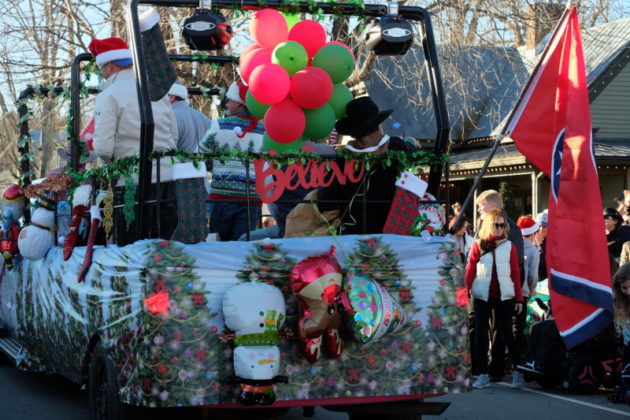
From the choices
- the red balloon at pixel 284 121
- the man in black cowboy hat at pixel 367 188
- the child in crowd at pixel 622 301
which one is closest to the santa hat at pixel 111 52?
the red balloon at pixel 284 121

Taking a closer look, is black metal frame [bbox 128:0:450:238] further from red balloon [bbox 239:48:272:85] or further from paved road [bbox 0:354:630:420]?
→ paved road [bbox 0:354:630:420]

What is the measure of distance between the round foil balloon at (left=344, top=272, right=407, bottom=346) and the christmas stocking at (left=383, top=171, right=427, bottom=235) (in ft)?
2.40

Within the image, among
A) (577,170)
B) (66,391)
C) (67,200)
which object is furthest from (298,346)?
Result: (66,391)

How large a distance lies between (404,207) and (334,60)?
1270 millimetres

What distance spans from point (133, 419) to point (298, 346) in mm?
1068

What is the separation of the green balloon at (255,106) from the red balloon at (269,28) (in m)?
0.39

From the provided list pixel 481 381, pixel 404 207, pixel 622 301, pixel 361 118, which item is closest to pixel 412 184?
pixel 404 207

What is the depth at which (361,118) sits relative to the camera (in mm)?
6566

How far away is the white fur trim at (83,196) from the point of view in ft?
22.7

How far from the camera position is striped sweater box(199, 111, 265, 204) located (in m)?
6.98

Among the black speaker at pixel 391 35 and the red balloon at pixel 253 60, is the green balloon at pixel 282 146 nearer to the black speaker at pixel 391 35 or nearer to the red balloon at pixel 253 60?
the red balloon at pixel 253 60

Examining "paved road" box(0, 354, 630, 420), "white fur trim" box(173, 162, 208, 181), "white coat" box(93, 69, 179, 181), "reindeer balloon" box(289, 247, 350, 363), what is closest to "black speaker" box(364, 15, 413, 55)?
"white coat" box(93, 69, 179, 181)

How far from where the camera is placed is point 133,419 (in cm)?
564

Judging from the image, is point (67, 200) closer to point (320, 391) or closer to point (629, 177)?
point (320, 391)
